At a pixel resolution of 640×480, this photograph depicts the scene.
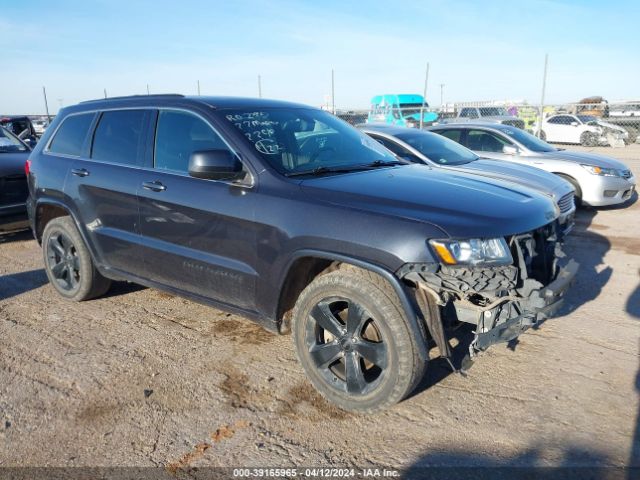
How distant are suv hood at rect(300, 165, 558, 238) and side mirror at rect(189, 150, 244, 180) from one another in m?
0.48

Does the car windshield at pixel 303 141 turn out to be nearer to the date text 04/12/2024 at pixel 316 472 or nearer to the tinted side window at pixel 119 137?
the tinted side window at pixel 119 137

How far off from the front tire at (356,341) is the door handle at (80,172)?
2.38m

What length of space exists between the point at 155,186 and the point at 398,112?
71.9 ft

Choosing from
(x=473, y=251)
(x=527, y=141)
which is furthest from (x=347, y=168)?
(x=527, y=141)

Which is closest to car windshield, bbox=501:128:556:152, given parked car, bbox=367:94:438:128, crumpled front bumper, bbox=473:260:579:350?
crumpled front bumper, bbox=473:260:579:350

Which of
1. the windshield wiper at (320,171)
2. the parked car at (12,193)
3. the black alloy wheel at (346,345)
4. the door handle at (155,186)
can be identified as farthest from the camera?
the parked car at (12,193)

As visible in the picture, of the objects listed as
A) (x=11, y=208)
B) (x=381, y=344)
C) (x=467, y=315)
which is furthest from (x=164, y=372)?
(x=11, y=208)

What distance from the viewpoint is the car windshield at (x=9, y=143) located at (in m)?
7.71

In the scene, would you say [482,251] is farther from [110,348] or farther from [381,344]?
[110,348]

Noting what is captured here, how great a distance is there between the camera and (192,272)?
12.3 ft

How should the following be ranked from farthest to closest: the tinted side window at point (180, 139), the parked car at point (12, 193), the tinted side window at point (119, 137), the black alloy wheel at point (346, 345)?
the parked car at point (12, 193), the tinted side window at point (119, 137), the tinted side window at point (180, 139), the black alloy wheel at point (346, 345)

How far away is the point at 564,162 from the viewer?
8.72m

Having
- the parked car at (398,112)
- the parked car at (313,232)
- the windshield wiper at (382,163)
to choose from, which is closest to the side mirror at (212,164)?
the parked car at (313,232)

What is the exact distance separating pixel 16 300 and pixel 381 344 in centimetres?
379
